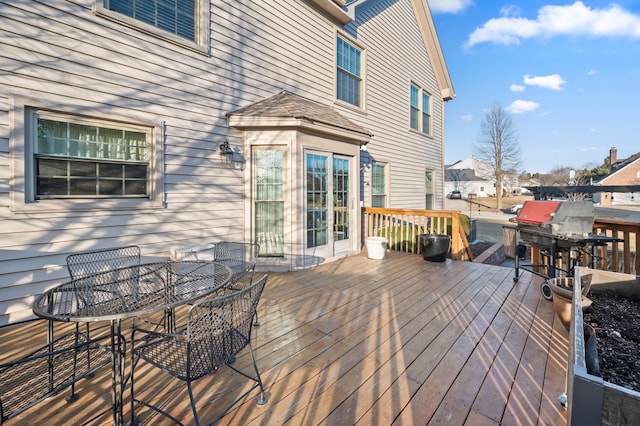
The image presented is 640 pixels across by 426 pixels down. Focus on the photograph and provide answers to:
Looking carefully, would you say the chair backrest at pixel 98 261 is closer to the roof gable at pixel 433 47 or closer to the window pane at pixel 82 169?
the window pane at pixel 82 169

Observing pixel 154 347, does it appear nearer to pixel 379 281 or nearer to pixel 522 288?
pixel 379 281

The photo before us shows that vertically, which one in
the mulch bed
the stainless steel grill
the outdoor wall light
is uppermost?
the outdoor wall light

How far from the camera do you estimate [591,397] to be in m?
0.97

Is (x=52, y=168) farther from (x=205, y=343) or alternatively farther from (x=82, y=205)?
(x=205, y=343)

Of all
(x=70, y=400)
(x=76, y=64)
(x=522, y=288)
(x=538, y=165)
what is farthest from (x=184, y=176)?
(x=538, y=165)

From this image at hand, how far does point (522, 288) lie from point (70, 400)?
15.7ft

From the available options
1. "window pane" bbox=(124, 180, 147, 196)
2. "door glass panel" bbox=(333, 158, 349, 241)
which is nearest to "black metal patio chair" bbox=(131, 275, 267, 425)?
"window pane" bbox=(124, 180, 147, 196)

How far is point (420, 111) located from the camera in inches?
408

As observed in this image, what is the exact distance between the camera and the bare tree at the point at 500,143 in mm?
26469

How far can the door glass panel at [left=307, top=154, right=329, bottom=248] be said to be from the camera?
5.16 m

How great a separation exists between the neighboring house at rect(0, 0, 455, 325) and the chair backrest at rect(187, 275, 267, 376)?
8.58 feet

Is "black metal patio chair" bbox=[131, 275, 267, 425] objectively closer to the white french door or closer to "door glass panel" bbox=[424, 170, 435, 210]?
the white french door

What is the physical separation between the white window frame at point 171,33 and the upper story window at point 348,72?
3351mm

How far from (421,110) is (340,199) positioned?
644 centimetres
